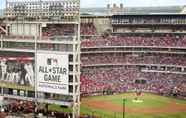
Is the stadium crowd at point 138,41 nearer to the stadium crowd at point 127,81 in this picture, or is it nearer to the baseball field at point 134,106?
the stadium crowd at point 127,81

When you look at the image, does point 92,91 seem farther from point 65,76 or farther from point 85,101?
point 65,76

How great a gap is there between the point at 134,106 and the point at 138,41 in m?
22.2

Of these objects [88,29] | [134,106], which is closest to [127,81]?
Result: [134,106]

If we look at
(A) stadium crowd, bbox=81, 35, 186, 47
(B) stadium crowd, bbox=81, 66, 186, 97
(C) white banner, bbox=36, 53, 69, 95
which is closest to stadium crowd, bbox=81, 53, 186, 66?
(B) stadium crowd, bbox=81, 66, 186, 97

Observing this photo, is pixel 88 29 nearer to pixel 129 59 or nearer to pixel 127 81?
pixel 129 59

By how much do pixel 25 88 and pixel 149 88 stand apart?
84.1 feet

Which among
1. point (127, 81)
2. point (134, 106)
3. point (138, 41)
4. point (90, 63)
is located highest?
point (138, 41)

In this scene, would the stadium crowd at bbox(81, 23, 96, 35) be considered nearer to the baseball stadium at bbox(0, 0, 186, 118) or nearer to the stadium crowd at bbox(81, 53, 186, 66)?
the baseball stadium at bbox(0, 0, 186, 118)

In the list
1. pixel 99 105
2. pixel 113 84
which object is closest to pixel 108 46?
pixel 113 84

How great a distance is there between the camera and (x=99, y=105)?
2376 inches

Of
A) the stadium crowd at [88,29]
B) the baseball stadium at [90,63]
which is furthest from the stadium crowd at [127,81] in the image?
the stadium crowd at [88,29]

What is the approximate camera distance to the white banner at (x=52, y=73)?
48.4 meters

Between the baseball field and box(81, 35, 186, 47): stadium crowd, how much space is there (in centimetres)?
1293

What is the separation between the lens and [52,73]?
49156 millimetres
